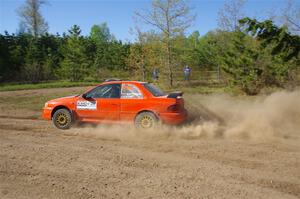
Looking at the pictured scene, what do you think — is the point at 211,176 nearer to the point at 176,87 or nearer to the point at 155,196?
the point at 155,196

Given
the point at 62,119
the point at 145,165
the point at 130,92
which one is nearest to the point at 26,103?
the point at 62,119

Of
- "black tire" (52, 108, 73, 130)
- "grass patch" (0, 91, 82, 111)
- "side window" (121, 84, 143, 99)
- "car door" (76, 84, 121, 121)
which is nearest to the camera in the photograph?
"side window" (121, 84, 143, 99)

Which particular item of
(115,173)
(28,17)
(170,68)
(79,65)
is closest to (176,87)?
(170,68)

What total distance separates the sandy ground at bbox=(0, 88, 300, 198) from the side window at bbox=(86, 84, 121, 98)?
3.49ft

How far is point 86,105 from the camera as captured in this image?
32.6 ft

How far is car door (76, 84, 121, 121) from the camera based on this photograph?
969cm

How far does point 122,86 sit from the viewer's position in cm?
979

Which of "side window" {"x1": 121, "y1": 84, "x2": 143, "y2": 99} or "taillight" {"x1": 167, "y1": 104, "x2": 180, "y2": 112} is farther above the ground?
"side window" {"x1": 121, "y1": 84, "x2": 143, "y2": 99}

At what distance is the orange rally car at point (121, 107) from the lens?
9.26 metres

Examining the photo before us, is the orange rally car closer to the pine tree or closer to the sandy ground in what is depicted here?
the sandy ground

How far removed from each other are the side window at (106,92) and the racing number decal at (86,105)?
0.78ft

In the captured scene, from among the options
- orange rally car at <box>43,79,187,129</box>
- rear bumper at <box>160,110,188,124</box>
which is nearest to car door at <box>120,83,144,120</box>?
orange rally car at <box>43,79,187,129</box>

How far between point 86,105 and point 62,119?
0.91 meters

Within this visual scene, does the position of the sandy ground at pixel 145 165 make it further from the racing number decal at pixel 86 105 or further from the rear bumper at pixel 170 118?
the racing number decal at pixel 86 105
